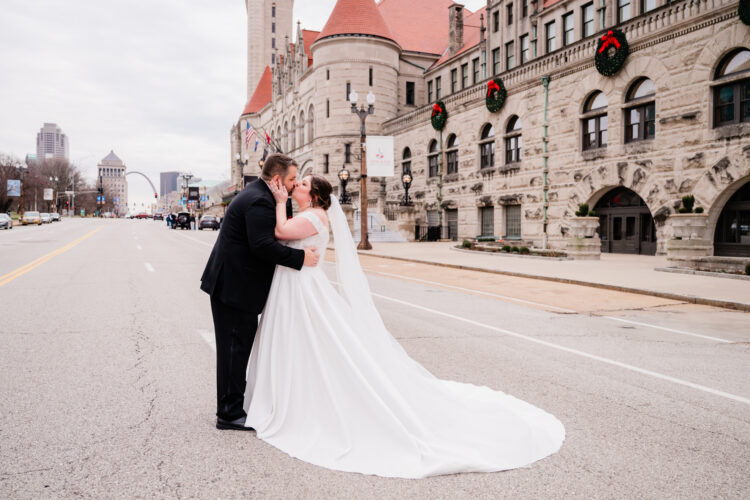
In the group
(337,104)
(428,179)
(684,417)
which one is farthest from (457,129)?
(684,417)

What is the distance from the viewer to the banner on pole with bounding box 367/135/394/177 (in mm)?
29852

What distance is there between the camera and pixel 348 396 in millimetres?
3803

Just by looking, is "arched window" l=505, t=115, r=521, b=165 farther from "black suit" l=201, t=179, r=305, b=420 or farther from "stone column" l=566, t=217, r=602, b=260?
"black suit" l=201, t=179, r=305, b=420

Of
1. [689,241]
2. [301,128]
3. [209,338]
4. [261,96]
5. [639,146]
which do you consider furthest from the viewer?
[261,96]

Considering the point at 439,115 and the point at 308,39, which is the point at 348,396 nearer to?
the point at 439,115

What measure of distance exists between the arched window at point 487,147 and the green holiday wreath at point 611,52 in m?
8.91

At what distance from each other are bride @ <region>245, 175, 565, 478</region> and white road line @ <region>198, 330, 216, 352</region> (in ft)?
8.64

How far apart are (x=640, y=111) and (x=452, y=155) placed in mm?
15399

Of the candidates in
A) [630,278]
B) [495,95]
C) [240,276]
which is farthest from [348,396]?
[495,95]

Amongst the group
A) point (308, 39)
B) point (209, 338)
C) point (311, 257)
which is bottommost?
point (209, 338)

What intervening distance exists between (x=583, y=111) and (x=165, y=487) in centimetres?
2807

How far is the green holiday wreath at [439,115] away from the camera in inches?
1500

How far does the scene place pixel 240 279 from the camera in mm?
A: 4004

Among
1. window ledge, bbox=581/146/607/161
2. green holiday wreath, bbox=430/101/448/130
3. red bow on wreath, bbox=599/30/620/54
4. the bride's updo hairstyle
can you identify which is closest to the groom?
the bride's updo hairstyle
